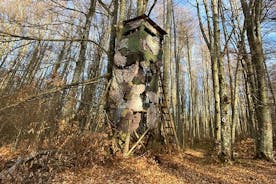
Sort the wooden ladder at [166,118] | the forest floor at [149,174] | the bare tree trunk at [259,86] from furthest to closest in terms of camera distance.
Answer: the bare tree trunk at [259,86] → the wooden ladder at [166,118] → the forest floor at [149,174]

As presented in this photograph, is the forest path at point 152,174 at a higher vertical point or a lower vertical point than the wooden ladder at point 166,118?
lower

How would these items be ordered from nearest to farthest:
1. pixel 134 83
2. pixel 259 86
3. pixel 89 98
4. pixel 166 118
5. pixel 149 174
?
pixel 149 174
pixel 134 83
pixel 166 118
pixel 259 86
pixel 89 98

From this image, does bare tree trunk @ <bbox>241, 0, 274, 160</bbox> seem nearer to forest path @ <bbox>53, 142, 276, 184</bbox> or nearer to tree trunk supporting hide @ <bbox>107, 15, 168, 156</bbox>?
forest path @ <bbox>53, 142, 276, 184</bbox>

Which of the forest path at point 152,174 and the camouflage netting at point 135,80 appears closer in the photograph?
the forest path at point 152,174

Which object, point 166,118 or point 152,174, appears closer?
point 152,174

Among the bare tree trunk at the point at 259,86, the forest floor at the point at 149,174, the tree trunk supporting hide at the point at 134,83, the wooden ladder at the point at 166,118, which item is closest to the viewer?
the forest floor at the point at 149,174

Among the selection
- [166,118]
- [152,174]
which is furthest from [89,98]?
[152,174]

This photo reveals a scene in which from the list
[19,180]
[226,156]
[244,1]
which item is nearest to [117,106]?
[19,180]

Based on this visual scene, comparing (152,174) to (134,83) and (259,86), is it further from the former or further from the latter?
(259,86)

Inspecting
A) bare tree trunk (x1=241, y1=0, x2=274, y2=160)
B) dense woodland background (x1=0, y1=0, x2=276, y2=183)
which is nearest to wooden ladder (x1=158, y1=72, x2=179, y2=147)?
dense woodland background (x1=0, y1=0, x2=276, y2=183)

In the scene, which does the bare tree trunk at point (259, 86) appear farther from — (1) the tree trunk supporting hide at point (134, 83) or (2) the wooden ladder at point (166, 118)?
(1) the tree trunk supporting hide at point (134, 83)

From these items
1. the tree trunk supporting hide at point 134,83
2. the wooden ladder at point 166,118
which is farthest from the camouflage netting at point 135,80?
the wooden ladder at point 166,118

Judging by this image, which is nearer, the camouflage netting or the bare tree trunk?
the camouflage netting

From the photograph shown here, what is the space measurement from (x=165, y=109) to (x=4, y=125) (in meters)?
5.40
